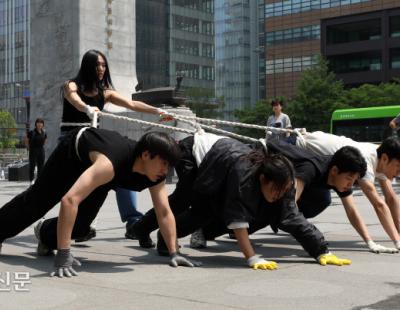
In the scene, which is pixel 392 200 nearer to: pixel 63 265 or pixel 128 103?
pixel 128 103

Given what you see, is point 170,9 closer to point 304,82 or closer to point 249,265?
point 304,82

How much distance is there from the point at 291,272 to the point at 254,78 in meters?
99.6

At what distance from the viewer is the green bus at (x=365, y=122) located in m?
25.1

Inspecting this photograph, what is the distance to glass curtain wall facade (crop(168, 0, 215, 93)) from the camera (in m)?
90.8

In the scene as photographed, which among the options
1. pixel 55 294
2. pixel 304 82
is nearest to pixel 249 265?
pixel 55 294

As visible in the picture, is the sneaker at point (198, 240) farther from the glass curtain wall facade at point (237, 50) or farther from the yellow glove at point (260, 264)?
the glass curtain wall facade at point (237, 50)

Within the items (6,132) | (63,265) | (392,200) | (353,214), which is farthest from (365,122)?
(6,132)

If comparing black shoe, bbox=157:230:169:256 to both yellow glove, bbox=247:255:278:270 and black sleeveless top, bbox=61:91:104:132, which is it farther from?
black sleeveless top, bbox=61:91:104:132

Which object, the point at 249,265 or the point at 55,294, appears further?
the point at 249,265

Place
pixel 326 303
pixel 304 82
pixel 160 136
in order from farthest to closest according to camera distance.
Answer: pixel 304 82
pixel 160 136
pixel 326 303

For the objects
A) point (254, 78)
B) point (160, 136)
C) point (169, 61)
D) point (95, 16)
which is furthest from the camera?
point (254, 78)

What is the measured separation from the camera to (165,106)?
56.5 ft

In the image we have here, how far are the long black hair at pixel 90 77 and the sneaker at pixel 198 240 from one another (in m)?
1.46

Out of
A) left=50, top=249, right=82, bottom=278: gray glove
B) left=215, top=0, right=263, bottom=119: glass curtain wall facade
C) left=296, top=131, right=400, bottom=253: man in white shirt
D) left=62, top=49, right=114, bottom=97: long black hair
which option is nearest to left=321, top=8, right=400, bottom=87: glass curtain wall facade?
left=215, top=0, right=263, bottom=119: glass curtain wall facade
